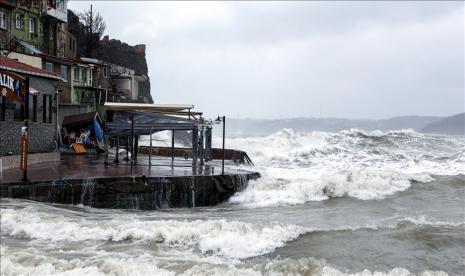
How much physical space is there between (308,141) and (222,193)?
3274cm

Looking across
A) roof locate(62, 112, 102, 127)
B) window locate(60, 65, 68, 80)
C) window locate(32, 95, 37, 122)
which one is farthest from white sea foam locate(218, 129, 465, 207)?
window locate(60, 65, 68, 80)

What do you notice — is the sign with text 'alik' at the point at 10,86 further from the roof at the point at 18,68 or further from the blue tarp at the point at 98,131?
the blue tarp at the point at 98,131

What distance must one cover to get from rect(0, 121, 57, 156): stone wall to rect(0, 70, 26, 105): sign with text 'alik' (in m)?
1.70

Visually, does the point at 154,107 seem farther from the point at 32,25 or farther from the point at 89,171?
the point at 32,25

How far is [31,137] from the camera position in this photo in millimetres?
19016

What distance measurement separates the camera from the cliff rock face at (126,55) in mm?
67188

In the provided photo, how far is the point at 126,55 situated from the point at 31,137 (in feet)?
178

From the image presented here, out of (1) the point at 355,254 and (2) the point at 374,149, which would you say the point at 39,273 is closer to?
(1) the point at 355,254

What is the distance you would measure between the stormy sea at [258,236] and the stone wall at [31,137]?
202 inches

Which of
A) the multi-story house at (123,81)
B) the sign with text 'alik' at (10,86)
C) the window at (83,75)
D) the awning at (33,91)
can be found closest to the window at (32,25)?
the window at (83,75)

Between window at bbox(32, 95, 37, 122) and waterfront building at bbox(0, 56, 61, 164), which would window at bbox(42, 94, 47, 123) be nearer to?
waterfront building at bbox(0, 56, 61, 164)

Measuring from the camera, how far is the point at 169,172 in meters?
18.0

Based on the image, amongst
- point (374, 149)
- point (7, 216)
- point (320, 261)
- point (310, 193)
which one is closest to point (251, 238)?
point (320, 261)

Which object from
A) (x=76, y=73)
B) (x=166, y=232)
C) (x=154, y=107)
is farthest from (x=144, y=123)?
(x=76, y=73)
